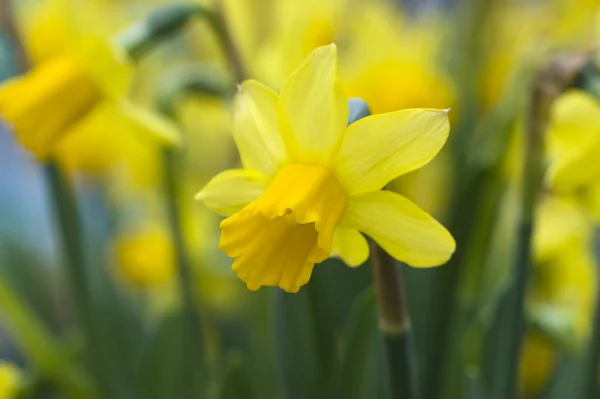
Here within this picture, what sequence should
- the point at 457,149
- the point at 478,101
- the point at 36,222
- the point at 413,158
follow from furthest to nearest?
the point at 36,222
the point at 478,101
the point at 457,149
the point at 413,158

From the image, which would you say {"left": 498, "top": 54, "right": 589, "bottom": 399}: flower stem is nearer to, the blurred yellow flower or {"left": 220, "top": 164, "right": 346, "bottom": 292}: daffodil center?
{"left": 220, "top": 164, "right": 346, "bottom": 292}: daffodil center

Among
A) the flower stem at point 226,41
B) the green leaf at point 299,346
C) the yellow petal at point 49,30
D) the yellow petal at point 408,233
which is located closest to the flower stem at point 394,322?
the yellow petal at point 408,233

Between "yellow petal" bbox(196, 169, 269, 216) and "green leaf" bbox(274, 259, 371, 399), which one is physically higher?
"yellow petal" bbox(196, 169, 269, 216)

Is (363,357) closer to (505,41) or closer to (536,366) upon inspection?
(536,366)

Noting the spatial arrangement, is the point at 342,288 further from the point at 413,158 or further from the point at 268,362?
the point at 413,158

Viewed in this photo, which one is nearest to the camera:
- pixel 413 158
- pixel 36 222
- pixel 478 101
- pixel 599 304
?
pixel 413 158

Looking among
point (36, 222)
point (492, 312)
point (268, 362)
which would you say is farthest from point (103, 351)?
point (36, 222)

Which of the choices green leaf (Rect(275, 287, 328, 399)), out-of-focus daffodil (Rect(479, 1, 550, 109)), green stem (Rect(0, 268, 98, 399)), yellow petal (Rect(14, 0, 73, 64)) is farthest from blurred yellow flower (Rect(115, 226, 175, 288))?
out-of-focus daffodil (Rect(479, 1, 550, 109))

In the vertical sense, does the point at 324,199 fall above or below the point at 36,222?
above
